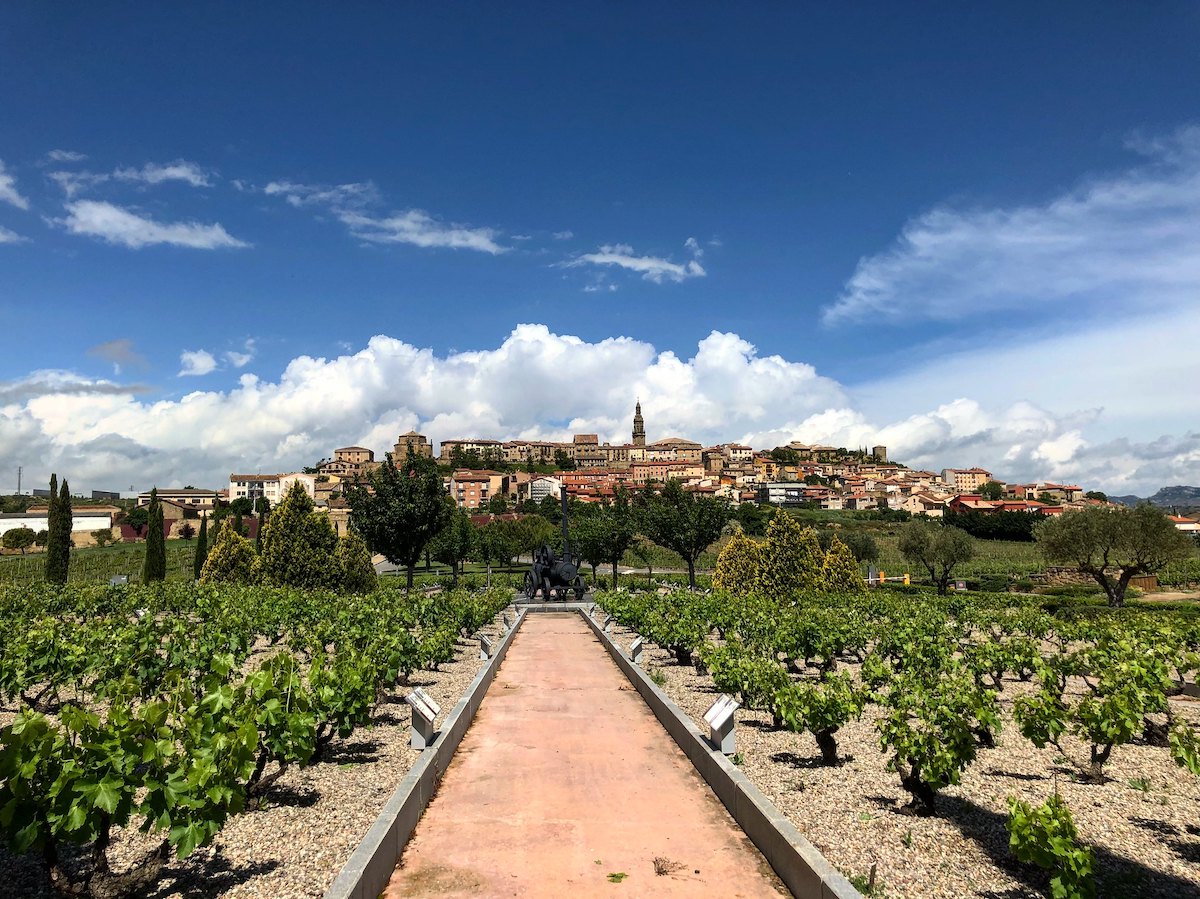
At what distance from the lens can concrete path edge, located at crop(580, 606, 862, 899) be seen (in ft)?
17.0

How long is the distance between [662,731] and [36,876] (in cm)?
704

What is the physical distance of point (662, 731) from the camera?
1034 centimetres

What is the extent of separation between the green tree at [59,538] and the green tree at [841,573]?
108 ft

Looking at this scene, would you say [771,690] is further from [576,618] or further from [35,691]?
[576,618]

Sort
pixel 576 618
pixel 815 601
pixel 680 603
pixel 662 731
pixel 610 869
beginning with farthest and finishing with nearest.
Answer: pixel 576 618
pixel 815 601
pixel 680 603
pixel 662 731
pixel 610 869

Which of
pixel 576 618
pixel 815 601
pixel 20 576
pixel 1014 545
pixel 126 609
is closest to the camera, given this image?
pixel 126 609

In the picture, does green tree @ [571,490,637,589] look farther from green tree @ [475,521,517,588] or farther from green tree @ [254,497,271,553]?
green tree @ [254,497,271,553]

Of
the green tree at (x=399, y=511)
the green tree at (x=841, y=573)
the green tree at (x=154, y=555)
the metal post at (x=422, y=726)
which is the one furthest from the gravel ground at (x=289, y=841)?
the green tree at (x=154, y=555)

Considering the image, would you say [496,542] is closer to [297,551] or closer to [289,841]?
[297,551]

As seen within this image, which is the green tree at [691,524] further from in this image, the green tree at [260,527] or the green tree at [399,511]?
the green tree at [260,527]

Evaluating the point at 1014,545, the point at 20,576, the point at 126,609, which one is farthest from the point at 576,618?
the point at 1014,545

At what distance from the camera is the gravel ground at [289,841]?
5371mm

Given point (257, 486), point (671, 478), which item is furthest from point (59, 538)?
point (257, 486)

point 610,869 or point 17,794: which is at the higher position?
point 17,794
